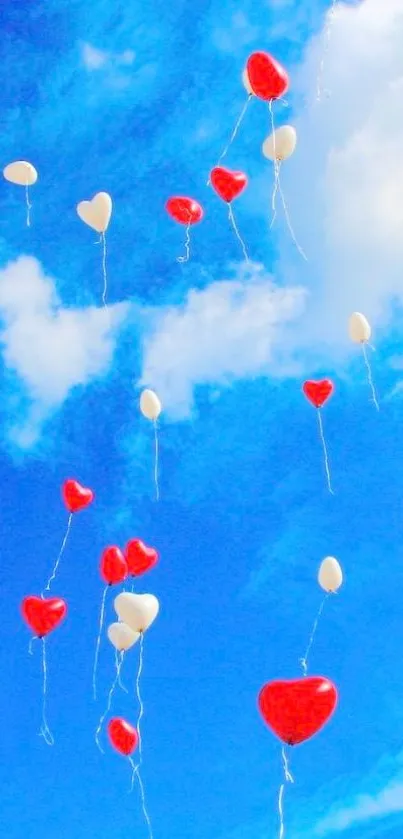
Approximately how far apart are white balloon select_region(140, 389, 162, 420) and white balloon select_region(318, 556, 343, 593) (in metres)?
2.67

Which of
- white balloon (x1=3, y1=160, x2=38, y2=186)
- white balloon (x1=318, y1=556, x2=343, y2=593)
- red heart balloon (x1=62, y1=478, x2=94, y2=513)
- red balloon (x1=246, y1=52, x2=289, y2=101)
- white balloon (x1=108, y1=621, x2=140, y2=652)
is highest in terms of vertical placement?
white balloon (x1=3, y1=160, x2=38, y2=186)

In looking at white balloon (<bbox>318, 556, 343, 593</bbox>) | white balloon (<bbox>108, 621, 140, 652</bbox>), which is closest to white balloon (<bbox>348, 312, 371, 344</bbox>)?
white balloon (<bbox>318, 556, 343, 593</bbox>)

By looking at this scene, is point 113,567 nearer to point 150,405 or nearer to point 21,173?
point 150,405

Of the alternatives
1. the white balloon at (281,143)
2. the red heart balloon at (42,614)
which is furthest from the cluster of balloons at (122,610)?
the white balloon at (281,143)

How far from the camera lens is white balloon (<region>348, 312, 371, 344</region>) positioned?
12180mm

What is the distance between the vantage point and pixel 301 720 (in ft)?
29.7

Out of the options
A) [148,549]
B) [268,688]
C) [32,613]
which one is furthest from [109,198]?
[268,688]

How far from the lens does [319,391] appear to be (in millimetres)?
12812

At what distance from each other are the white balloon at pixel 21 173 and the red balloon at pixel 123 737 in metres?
6.06

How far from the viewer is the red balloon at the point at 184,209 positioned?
38.3ft

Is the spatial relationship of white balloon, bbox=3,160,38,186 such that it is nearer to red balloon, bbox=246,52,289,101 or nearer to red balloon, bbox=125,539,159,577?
red balloon, bbox=246,52,289,101

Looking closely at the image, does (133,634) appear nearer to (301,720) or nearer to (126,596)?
(126,596)

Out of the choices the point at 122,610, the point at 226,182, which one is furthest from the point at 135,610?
the point at 226,182

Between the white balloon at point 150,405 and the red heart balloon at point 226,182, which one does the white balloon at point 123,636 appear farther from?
the red heart balloon at point 226,182
